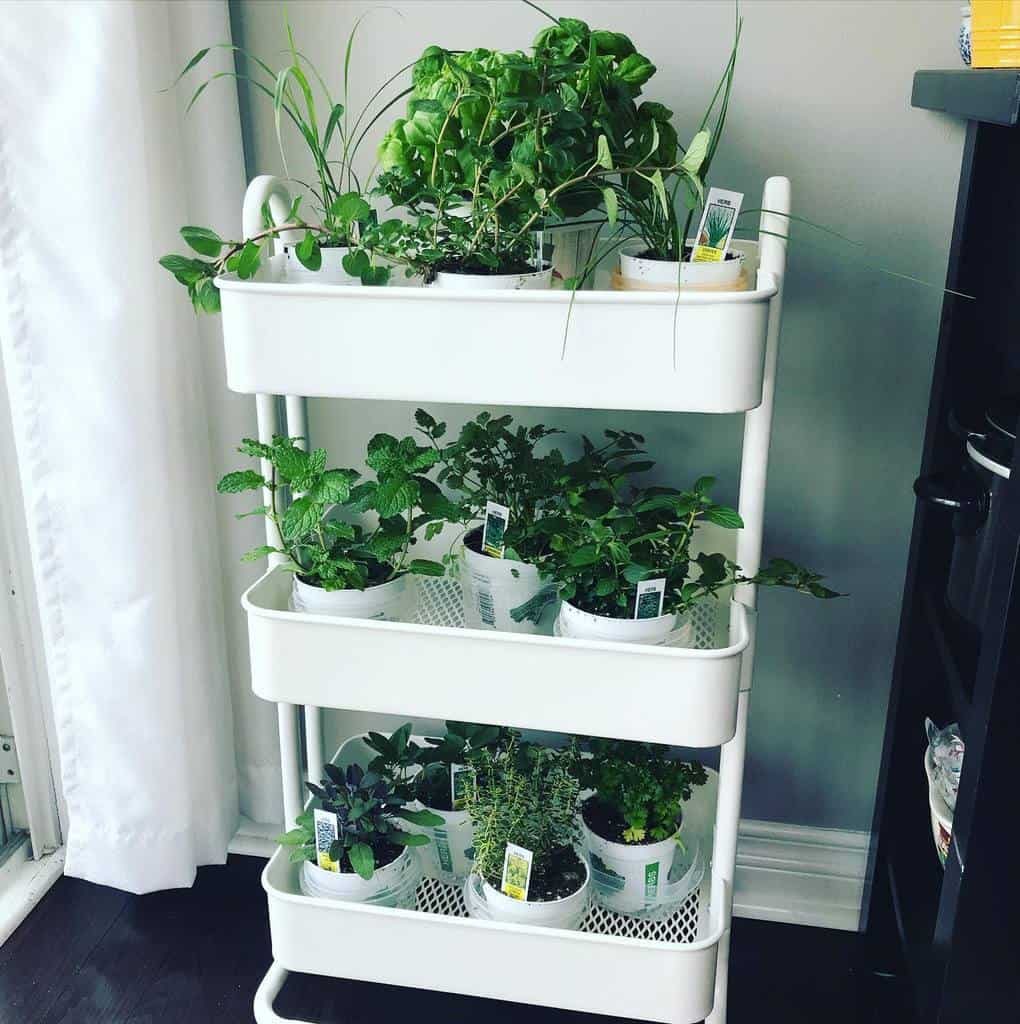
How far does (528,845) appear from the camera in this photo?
4.32 ft

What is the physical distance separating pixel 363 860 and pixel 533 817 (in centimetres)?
20

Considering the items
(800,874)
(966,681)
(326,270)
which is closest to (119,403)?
(326,270)

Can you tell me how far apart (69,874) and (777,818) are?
1051mm

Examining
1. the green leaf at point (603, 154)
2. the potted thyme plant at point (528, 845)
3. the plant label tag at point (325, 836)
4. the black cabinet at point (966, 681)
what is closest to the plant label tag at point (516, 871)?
the potted thyme plant at point (528, 845)

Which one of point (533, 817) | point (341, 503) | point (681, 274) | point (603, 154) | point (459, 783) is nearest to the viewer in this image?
point (603, 154)

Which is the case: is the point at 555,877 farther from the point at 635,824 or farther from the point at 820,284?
the point at 820,284

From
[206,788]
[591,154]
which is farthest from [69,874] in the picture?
[591,154]

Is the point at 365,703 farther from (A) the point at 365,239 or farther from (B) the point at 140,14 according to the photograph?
(B) the point at 140,14

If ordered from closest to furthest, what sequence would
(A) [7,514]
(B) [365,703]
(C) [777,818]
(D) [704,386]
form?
(D) [704,386] < (B) [365,703] < (A) [7,514] < (C) [777,818]

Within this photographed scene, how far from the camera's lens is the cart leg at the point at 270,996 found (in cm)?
137

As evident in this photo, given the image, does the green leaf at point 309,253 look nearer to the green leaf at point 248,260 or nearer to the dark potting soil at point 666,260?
the green leaf at point 248,260

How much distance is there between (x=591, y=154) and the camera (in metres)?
1.07

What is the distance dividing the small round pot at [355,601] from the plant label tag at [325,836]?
0.25 meters

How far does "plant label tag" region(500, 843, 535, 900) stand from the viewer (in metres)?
1.25
